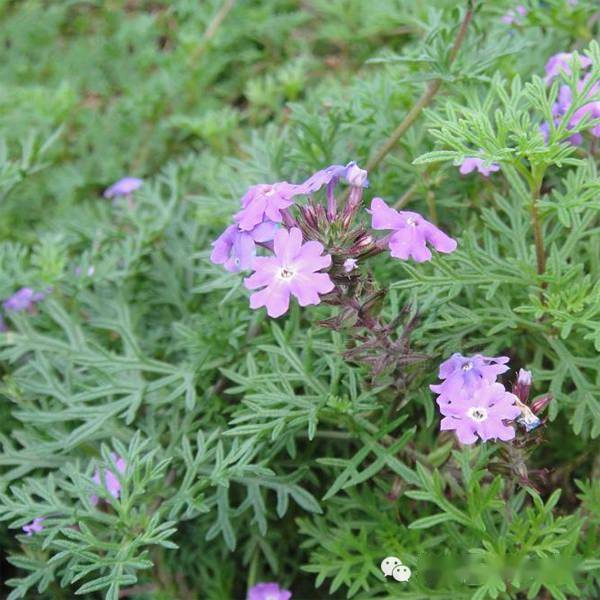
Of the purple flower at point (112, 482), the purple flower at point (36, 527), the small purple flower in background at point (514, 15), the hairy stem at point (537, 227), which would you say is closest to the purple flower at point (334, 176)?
the hairy stem at point (537, 227)

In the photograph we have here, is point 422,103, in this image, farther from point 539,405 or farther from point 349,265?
point 539,405

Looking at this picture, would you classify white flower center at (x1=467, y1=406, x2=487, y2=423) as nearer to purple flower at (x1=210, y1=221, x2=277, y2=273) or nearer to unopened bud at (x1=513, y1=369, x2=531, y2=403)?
unopened bud at (x1=513, y1=369, x2=531, y2=403)

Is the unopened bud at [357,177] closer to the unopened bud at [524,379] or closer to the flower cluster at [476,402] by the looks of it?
the flower cluster at [476,402]

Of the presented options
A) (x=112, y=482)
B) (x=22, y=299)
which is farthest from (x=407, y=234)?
(x=22, y=299)

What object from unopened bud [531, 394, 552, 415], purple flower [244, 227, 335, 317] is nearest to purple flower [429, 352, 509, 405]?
unopened bud [531, 394, 552, 415]

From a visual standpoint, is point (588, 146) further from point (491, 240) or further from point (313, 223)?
point (313, 223)

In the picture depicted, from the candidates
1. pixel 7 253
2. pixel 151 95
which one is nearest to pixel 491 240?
pixel 7 253
